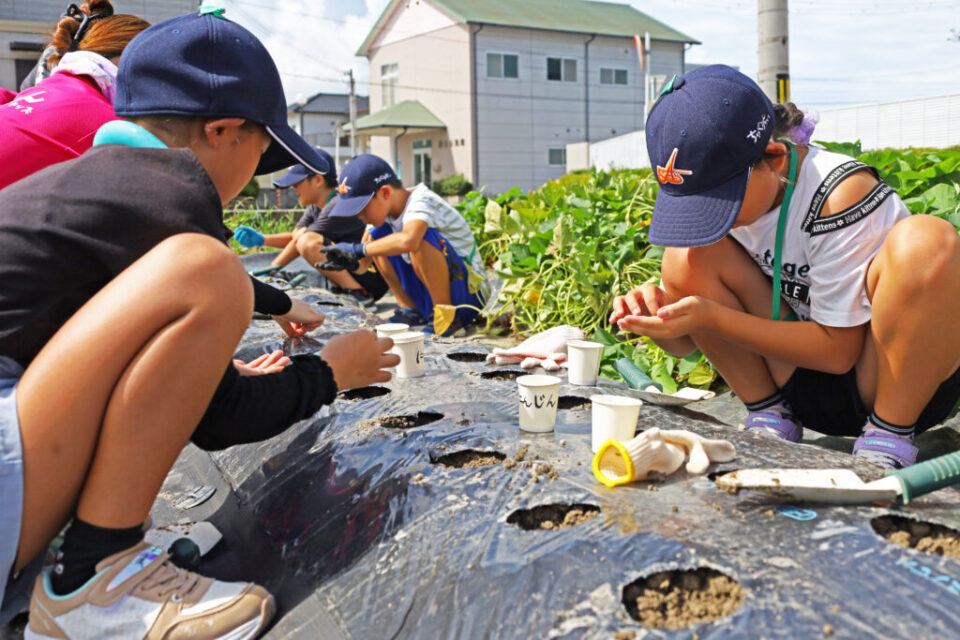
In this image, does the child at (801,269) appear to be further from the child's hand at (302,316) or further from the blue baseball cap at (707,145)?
the child's hand at (302,316)

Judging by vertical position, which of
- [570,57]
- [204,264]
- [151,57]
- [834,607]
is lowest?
[834,607]

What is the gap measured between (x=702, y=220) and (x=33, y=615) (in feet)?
4.69

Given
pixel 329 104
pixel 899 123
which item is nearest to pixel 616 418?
pixel 899 123

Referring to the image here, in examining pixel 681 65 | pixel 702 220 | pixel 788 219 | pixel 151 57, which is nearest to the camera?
pixel 151 57

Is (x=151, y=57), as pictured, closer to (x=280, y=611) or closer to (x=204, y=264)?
(x=204, y=264)

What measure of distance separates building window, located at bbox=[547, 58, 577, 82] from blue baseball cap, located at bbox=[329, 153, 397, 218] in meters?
19.7

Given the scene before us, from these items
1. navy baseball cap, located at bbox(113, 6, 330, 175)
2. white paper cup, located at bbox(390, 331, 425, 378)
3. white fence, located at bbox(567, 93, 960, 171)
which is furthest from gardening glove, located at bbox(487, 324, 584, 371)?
white fence, located at bbox(567, 93, 960, 171)

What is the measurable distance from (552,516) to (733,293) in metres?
0.94

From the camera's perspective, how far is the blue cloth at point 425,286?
12.7 ft

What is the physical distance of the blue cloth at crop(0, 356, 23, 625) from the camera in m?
0.99

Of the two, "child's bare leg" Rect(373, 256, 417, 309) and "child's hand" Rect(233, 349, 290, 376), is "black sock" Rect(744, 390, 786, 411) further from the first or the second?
"child's bare leg" Rect(373, 256, 417, 309)

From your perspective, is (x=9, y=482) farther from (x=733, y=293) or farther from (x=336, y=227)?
A: (x=336, y=227)

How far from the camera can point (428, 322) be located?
4.15m

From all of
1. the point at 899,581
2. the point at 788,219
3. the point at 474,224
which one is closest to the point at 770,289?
the point at 788,219
